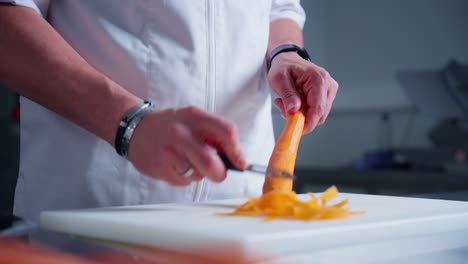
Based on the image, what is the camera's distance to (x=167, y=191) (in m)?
0.98

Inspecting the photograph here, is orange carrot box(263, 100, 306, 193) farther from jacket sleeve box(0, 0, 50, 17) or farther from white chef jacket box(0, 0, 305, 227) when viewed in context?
jacket sleeve box(0, 0, 50, 17)

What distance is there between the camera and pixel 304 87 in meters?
1.02

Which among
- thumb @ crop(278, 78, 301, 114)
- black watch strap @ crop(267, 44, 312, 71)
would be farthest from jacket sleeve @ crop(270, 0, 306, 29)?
thumb @ crop(278, 78, 301, 114)

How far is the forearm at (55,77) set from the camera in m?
0.76

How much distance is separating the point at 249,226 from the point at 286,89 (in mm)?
405

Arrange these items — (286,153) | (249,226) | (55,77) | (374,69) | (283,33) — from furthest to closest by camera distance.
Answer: (374,69) < (283,33) < (286,153) < (55,77) < (249,226)

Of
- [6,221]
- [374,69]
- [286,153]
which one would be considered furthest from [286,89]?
[374,69]

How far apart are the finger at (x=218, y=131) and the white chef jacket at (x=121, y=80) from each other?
0.29m

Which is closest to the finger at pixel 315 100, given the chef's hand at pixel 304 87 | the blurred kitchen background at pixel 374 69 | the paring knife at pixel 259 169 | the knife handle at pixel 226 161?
the chef's hand at pixel 304 87

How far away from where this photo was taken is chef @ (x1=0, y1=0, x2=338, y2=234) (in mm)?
778

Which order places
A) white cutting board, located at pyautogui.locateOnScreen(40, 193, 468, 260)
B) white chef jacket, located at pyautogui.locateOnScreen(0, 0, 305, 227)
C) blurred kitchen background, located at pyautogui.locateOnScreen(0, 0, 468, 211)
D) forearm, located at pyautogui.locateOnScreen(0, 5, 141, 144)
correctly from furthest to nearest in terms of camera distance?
1. blurred kitchen background, located at pyautogui.locateOnScreen(0, 0, 468, 211)
2. white chef jacket, located at pyautogui.locateOnScreen(0, 0, 305, 227)
3. forearm, located at pyautogui.locateOnScreen(0, 5, 141, 144)
4. white cutting board, located at pyautogui.locateOnScreen(40, 193, 468, 260)

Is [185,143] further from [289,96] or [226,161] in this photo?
[289,96]

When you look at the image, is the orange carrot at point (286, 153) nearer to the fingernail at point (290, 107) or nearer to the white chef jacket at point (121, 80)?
the fingernail at point (290, 107)

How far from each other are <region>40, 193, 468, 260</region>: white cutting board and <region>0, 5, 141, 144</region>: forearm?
107mm
